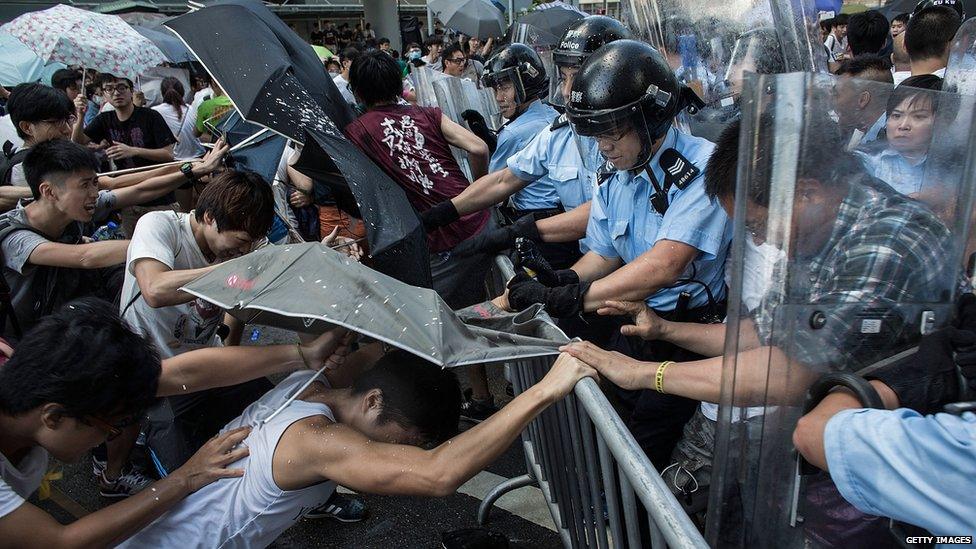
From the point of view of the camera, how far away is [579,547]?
2.50 m

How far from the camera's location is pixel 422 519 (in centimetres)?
341

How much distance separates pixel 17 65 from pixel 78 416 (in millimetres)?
8150

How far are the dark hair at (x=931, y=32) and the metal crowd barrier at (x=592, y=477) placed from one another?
319 cm

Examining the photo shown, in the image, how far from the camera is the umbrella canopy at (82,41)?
219 inches

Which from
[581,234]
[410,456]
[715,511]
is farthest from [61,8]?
[715,511]

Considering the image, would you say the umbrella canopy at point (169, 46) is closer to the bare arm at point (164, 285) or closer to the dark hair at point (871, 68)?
the bare arm at point (164, 285)

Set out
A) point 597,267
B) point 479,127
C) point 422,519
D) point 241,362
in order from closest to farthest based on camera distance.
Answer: point 241,362 < point 597,267 < point 422,519 < point 479,127

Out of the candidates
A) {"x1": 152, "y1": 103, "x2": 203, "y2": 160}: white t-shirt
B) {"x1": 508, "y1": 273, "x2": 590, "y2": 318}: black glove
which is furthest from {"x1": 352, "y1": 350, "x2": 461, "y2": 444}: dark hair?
{"x1": 152, "y1": 103, "x2": 203, "y2": 160}: white t-shirt

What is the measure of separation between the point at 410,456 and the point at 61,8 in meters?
6.51

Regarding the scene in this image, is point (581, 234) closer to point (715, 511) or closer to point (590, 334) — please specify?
point (590, 334)

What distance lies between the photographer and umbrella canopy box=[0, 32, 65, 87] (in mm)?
7957

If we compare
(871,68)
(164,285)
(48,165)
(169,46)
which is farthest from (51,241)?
(169,46)

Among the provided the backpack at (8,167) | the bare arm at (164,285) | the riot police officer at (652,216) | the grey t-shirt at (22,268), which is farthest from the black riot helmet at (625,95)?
the backpack at (8,167)

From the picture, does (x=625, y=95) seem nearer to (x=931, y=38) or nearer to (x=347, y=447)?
(x=347, y=447)
